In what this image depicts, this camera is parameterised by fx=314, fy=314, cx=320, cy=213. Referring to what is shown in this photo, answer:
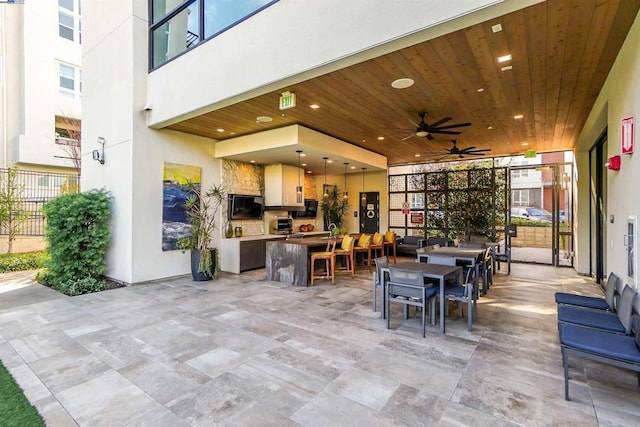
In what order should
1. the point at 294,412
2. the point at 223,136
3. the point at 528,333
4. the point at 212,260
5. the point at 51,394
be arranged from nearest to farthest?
the point at 294,412 → the point at 51,394 → the point at 528,333 → the point at 212,260 → the point at 223,136

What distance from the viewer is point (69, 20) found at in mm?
12031

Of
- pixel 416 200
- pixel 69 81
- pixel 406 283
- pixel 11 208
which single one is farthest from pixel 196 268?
pixel 69 81

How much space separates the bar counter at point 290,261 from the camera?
639 cm

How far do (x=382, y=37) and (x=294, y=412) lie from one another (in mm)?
3657

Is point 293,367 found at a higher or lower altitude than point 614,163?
lower

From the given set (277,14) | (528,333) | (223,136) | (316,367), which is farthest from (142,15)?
(528,333)

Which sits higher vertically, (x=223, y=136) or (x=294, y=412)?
(x=223, y=136)

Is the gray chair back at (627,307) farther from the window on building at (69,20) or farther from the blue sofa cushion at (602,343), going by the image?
the window on building at (69,20)

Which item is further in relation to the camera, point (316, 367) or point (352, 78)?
point (352, 78)

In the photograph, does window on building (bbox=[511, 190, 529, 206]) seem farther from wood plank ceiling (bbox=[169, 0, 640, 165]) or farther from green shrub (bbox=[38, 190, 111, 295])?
green shrub (bbox=[38, 190, 111, 295])

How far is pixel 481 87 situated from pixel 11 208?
38.6ft

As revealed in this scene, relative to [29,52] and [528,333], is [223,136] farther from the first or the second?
[29,52]

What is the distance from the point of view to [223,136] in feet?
24.6

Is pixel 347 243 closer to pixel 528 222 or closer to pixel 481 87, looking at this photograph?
pixel 481 87
